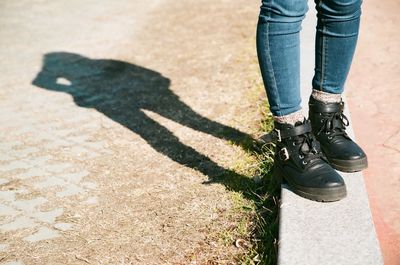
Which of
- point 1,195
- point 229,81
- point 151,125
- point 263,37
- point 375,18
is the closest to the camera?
point 263,37

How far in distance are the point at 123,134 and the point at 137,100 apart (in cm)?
61

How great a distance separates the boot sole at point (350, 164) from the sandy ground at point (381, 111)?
0.72 feet

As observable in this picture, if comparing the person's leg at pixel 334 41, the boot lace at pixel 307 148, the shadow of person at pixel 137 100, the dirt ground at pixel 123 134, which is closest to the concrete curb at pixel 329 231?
the boot lace at pixel 307 148

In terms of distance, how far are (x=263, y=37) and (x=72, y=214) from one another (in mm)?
1324

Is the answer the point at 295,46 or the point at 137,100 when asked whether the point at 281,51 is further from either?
the point at 137,100

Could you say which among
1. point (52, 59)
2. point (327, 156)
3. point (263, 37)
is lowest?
point (52, 59)

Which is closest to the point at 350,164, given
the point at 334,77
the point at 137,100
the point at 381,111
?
the point at 334,77

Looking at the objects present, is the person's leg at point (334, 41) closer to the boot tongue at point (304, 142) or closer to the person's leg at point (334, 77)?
the person's leg at point (334, 77)

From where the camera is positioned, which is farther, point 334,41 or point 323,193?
point 334,41

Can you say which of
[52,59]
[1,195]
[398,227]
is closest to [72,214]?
[1,195]

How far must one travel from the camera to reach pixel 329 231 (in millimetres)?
1948

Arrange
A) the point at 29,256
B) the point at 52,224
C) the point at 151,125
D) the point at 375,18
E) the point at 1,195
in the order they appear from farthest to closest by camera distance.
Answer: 1. the point at 375,18
2. the point at 151,125
3. the point at 1,195
4. the point at 52,224
5. the point at 29,256

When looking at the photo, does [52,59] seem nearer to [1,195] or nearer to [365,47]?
[1,195]

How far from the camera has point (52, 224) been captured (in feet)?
8.21
